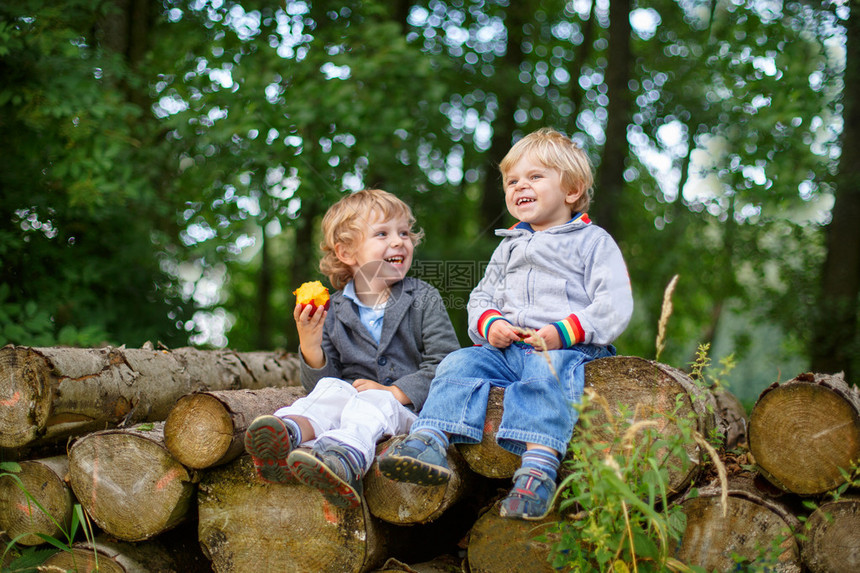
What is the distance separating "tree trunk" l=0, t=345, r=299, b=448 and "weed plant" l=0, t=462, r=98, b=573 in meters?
0.13

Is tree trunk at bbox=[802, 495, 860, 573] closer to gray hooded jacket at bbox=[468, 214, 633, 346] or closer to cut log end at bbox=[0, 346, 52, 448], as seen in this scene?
gray hooded jacket at bbox=[468, 214, 633, 346]

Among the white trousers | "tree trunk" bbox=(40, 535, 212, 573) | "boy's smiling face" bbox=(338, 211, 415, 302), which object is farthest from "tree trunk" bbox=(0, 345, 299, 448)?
"boy's smiling face" bbox=(338, 211, 415, 302)

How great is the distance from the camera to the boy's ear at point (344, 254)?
10.9 feet

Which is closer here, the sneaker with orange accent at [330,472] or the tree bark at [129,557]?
the sneaker with orange accent at [330,472]

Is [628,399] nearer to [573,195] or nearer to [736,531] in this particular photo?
[736,531]

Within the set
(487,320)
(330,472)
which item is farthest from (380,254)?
(330,472)

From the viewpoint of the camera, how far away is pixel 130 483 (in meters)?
2.54

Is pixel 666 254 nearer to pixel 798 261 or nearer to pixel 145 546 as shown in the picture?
pixel 798 261

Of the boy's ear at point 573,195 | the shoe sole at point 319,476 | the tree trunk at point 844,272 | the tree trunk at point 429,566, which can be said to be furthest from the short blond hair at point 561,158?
the tree trunk at point 844,272

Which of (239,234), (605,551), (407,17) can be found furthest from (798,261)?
(605,551)

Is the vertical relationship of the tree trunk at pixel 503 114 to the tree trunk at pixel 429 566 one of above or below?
above

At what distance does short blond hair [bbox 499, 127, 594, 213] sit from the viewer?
9.23 ft

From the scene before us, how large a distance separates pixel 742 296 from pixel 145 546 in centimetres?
783

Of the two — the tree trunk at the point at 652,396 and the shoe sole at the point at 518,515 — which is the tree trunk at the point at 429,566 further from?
the tree trunk at the point at 652,396
